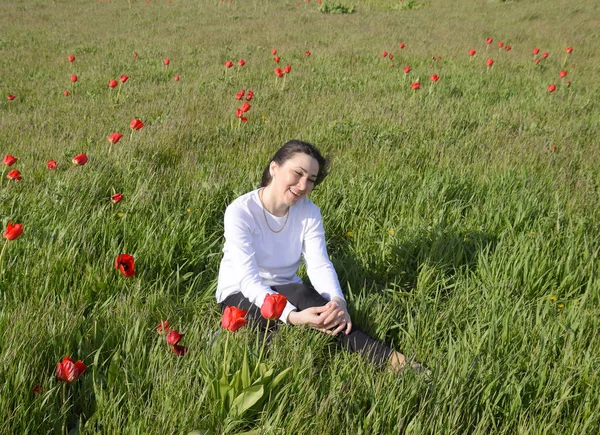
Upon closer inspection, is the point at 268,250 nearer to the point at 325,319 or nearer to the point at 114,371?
the point at 325,319

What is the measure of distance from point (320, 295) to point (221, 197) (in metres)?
1.35

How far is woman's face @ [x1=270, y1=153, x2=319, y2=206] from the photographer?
8.60 ft

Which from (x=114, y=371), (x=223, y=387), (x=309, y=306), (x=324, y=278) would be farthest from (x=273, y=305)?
(x=324, y=278)

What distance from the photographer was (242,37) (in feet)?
37.4

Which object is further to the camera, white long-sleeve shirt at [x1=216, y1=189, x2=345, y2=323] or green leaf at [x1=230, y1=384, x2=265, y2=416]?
white long-sleeve shirt at [x1=216, y1=189, x2=345, y2=323]

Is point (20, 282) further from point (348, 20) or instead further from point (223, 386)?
point (348, 20)

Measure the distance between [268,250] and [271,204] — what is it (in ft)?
0.83

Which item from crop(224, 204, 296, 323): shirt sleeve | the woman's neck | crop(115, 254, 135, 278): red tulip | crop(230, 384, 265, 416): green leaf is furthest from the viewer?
the woman's neck

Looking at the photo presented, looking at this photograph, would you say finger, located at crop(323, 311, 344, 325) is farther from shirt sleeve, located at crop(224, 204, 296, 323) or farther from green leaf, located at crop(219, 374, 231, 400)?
green leaf, located at crop(219, 374, 231, 400)

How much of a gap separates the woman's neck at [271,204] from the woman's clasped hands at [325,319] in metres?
0.68

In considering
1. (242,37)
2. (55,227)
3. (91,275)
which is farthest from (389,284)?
(242,37)

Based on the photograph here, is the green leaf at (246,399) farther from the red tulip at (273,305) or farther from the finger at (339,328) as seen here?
the finger at (339,328)

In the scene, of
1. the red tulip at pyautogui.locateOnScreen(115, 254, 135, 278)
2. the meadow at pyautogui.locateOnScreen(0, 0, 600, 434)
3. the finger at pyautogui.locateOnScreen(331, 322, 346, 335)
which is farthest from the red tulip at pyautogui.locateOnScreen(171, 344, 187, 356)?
the finger at pyautogui.locateOnScreen(331, 322, 346, 335)

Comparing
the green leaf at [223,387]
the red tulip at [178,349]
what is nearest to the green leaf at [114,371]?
the red tulip at [178,349]
